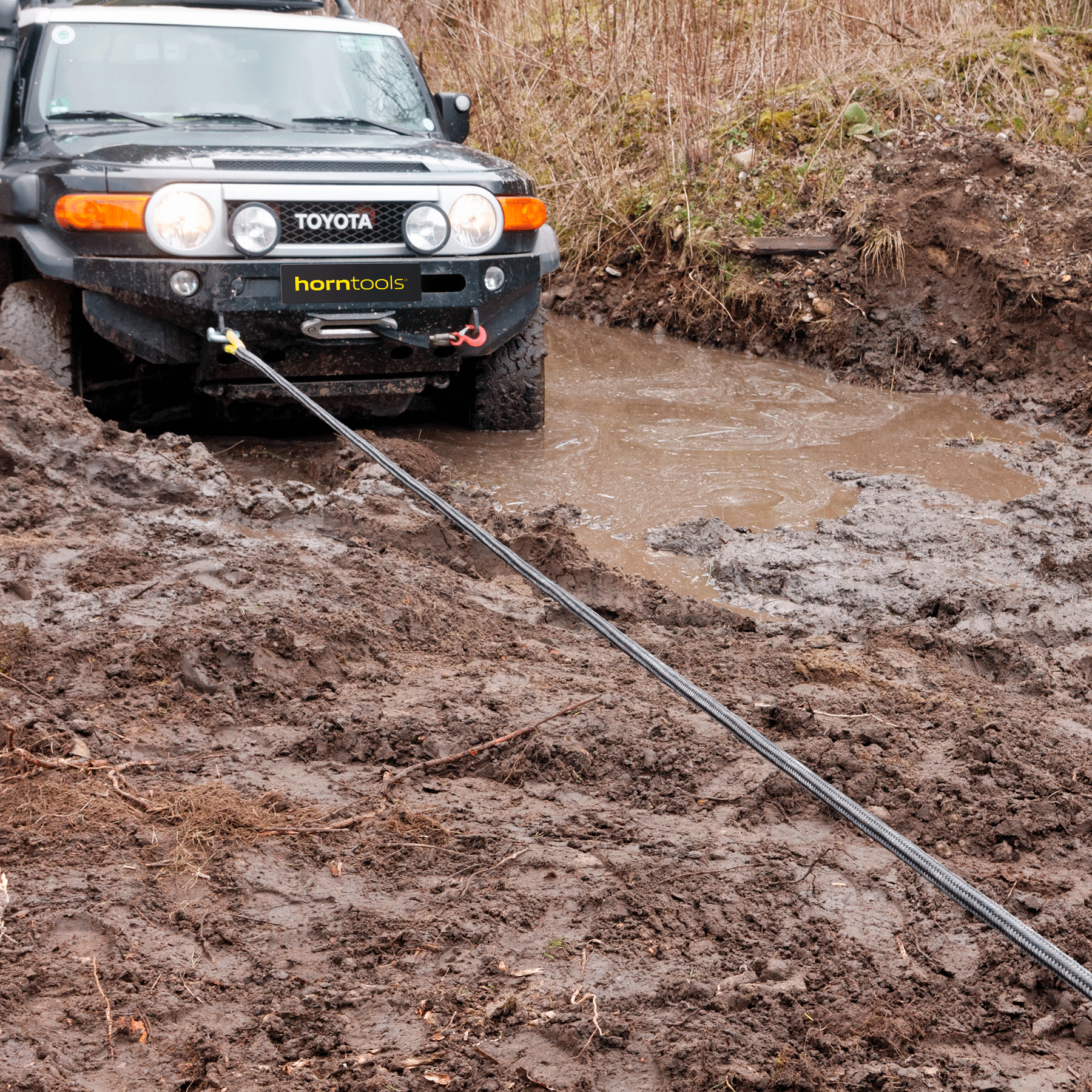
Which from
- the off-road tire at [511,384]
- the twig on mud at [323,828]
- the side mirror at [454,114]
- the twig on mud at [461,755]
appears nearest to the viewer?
the twig on mud at [323,828]

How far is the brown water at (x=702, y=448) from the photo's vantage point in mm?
5027

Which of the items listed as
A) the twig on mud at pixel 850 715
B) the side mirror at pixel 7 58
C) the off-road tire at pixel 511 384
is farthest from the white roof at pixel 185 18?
the twig on mud at pixel 850 715

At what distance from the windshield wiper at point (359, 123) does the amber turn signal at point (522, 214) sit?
0.87 m

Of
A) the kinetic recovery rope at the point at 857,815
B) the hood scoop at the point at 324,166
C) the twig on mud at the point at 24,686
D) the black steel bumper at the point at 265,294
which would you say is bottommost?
the twig on mud at the point at 24,686

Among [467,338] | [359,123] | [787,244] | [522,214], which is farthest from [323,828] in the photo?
[787,244]

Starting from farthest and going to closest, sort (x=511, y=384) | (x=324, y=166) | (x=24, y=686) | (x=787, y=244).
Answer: (x=787, y=244) → (x=511, y=384) → (x=324, y=166) → (x=24, y=686)

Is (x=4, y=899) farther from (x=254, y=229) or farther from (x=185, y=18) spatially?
(x=185, y=18)

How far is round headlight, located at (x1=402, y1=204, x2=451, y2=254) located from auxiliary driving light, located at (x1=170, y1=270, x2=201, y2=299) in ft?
2.87

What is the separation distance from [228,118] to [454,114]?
1.22 meters

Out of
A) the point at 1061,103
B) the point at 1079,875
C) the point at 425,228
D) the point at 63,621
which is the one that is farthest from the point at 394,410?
the point at 1061,103

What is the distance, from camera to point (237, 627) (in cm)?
312

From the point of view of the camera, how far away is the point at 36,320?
16.5ft

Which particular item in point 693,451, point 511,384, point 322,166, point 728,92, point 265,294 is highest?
point 728,92

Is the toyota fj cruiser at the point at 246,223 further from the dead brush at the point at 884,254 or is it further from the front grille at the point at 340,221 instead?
the dead brush at the point at 884,254
